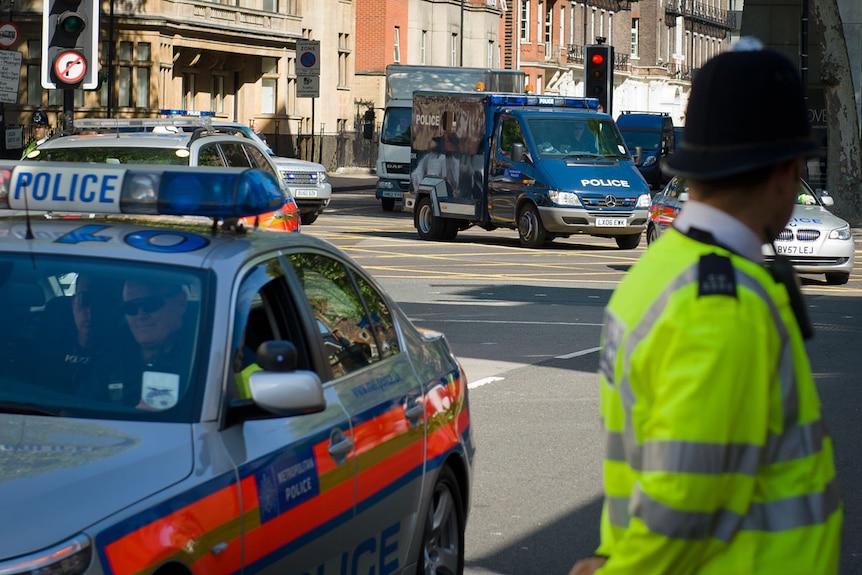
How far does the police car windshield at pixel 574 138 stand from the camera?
25688 mm

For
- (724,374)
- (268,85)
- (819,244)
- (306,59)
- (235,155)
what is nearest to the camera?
(724,374)

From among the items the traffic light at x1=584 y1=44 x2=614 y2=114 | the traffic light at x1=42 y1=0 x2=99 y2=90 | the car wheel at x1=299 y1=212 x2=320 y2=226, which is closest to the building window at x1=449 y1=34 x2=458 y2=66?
the traffic light at x1=584 y1=44 x2=614 y2=114

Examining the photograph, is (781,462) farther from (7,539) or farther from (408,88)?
(408,88)

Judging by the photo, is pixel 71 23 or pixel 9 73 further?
pixel 9 73

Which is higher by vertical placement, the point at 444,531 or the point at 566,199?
the point at 566,199

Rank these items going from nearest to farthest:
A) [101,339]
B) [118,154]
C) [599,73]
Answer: [101,339], [118,154], [599,73]

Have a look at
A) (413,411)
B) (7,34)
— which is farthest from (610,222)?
Result: (413,411)

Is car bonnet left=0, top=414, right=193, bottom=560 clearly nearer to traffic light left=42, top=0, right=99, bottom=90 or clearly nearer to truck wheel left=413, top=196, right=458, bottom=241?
traffic light left=42, top=0, right=99, bottom=90

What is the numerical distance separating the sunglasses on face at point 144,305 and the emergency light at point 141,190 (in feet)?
1.22

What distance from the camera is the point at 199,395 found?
13.5 feet

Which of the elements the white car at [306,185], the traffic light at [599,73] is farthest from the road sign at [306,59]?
the white car at [306,185]

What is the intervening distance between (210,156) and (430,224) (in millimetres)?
13336

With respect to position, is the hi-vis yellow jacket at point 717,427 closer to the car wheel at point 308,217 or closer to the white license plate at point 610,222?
the white license plate at point 610,222

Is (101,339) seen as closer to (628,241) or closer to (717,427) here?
(717,427)
